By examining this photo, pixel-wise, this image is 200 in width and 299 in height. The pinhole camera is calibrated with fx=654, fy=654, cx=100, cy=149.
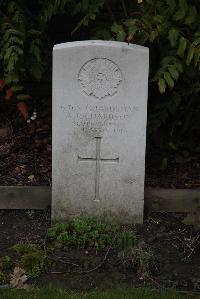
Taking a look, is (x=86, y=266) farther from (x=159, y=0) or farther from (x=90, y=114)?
(x=159, y=0)

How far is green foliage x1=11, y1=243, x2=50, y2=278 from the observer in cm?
443

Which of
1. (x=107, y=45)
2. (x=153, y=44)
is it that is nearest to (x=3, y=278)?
(x=107, y=45)

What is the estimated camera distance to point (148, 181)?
5590mm

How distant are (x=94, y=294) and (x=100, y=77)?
1564 mm

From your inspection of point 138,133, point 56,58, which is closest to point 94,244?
point 138,133

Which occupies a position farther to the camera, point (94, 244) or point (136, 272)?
point (94, 244)

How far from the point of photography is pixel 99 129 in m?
4.87

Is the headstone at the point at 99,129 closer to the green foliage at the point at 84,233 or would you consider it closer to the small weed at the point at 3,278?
the green foliage at the point at 84,233

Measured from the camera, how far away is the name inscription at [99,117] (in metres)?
4.82

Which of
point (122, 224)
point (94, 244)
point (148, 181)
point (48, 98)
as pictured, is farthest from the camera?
point (48, 98)

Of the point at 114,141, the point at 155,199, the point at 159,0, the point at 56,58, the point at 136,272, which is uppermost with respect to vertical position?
the point at 159,0

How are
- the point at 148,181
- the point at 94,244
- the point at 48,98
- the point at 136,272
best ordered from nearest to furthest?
the point at 136,272 < the point at 94,244 < the point at 148,181 < the point at 48,98

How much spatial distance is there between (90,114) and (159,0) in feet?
3.51

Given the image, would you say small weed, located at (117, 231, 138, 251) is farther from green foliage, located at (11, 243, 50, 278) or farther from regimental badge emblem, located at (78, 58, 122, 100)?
regimental badge emblem, located at (78, 58, 122, 100)
